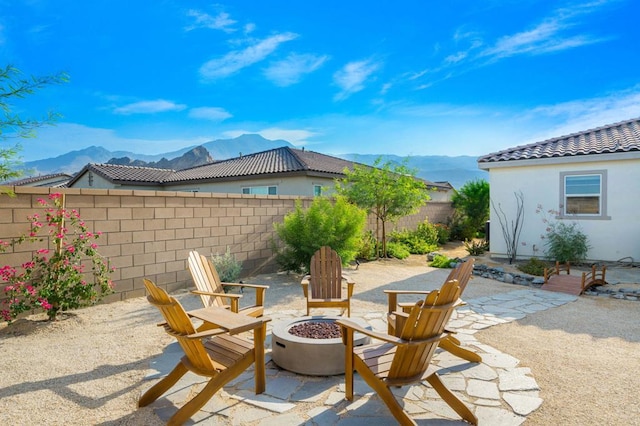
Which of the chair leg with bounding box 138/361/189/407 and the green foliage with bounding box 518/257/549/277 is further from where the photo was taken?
the green foliage with bounding box 518/257/549/277

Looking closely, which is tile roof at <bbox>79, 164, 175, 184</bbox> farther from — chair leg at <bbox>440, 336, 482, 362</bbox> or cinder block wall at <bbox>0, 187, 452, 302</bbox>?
chair leg at <bbox>440, 336, 482, 362</bbox>

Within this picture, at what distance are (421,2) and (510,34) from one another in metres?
3.35

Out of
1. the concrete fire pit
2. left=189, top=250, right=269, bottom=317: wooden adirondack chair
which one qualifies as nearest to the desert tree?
left=189, top=250, right=269, bottom=317: wooden adirondack chair

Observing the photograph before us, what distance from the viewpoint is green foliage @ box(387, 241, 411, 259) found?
11.6 meters

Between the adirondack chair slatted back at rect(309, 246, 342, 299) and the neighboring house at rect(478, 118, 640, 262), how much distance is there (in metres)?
7.51

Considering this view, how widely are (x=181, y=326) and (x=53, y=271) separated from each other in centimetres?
368

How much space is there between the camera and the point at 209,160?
110 ft

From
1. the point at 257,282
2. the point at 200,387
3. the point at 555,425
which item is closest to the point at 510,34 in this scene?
the point at 257,282

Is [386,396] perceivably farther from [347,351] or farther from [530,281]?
[530,281]

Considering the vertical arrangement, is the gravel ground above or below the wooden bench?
below

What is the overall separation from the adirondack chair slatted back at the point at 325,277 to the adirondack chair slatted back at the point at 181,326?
2.46 metres

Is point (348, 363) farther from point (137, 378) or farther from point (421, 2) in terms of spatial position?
point (421, 2)

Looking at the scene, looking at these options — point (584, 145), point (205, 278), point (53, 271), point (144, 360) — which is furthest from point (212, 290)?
point (584, 145)

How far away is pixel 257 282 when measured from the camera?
25.4ft
